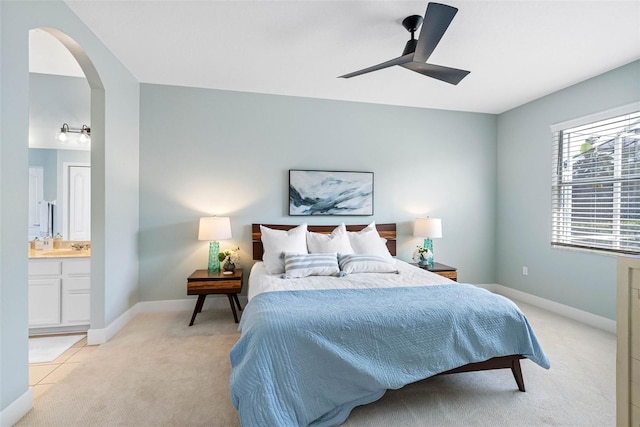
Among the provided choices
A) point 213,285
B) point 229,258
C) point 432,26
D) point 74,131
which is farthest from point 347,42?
point 74,131

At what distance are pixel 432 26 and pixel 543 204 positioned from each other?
10.5ft

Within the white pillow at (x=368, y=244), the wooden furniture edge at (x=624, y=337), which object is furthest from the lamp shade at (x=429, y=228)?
the wooden furniture edge at (x=624, y=337)

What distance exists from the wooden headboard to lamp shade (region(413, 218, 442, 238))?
1.17 feet

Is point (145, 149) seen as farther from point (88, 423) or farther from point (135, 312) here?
point (88, 423)

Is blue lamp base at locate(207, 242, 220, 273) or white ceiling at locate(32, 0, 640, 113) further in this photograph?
blue lamp base at locate(207, 242, 220, 273)

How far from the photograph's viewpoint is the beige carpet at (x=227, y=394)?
1816mm

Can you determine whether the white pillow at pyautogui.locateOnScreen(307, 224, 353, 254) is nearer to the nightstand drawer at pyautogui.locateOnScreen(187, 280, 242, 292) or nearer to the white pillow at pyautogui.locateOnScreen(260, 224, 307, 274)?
the white pillow at pyautogui.locateOnScreen(260, 224, 307, 274)

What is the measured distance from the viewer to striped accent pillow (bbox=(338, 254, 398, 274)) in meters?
3.10

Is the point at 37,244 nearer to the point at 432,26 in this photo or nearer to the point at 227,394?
the point at 227,394

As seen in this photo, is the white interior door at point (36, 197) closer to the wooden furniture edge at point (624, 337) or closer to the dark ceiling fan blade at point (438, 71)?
the dark ceiling fan blade at point (438, 71)

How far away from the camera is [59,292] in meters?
2.96

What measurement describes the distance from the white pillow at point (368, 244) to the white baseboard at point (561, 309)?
216 centimetres

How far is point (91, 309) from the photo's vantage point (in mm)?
2809

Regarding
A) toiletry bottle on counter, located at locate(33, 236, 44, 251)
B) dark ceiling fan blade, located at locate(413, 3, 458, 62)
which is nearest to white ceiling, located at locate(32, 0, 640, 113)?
dark ceiling fan blade, located at locate(413, 3, 458, 62)
